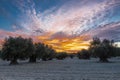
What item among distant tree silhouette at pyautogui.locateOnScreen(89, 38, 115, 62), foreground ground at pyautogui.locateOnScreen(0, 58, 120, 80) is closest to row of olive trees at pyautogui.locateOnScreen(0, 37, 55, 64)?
distant tree silhouette at pyautogui.locateOnScreen(89, 38, 115, 62)

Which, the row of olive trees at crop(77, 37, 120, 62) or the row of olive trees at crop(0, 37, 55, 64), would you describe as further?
the row of olive trees at crop(77, 37, 120, 62)

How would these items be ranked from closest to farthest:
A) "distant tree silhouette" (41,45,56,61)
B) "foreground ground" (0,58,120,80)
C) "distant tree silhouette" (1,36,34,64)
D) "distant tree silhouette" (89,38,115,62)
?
"foreground ground" (0,58,120,80), "distant tree silhouette" (1,36,34,64), "distant tree silhouette" (89,38,115,62), "distant tree silhouette" (41,45,56,61)

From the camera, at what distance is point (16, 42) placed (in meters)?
75.3

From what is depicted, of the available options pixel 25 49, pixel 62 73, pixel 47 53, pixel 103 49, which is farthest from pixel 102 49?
pixel 62 73

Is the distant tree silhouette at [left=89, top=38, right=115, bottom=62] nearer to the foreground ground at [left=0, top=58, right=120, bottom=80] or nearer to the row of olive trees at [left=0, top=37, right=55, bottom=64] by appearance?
the row of olive trees at [left=0, top=37, right=55, bottom=64]

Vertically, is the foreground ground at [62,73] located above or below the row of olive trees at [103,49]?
below

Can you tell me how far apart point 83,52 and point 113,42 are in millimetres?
62607

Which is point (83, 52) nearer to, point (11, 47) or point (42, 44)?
point (42, 44)

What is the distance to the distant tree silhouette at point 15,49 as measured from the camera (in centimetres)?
7275

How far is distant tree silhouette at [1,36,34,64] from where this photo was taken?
239 feet

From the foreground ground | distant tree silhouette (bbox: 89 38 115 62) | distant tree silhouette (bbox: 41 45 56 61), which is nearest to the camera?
the foreground ground

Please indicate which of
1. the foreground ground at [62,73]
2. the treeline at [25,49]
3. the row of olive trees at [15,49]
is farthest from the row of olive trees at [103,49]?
the foreground ground at [62,73]

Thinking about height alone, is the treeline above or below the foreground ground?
above

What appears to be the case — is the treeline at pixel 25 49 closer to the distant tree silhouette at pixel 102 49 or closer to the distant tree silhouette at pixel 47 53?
the distant tree silhouette at pixel 102 49
